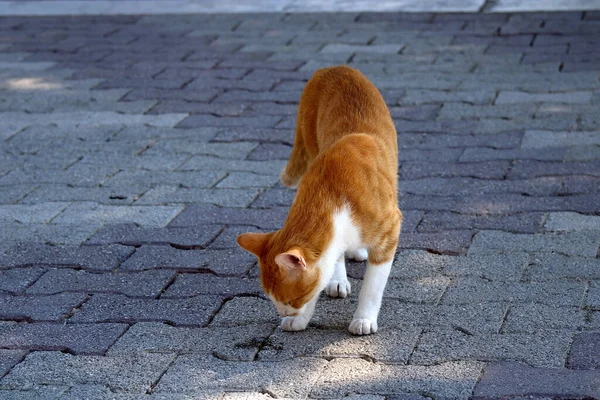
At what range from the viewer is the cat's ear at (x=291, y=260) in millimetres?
3195

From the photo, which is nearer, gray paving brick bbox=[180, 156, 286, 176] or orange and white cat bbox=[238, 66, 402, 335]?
orange and white cat bbox=[238, 66, 402, 335]

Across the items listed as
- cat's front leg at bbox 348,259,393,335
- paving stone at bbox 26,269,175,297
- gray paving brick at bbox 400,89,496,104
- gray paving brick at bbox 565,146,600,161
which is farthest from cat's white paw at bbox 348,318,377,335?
gray paving brick at bbox 400,89,496,104

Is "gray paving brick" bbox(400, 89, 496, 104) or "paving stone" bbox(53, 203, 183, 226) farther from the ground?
"paving stone" bbox(53, 203, 183, 226)

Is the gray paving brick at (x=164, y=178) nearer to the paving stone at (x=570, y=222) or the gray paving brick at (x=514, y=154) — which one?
the gray paving brick at (x=514, y=154)

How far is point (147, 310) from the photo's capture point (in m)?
3.93

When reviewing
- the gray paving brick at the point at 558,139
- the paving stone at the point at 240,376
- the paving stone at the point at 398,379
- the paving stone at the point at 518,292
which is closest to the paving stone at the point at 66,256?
the paving stone at the point at 240,376

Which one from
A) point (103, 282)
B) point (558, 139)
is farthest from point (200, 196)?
point (558, 139)

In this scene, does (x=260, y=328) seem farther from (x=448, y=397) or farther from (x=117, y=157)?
(x=117, y=157)

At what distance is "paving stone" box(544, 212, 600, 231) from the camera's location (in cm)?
442

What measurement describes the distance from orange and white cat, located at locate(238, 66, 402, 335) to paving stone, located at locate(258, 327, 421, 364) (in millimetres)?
52

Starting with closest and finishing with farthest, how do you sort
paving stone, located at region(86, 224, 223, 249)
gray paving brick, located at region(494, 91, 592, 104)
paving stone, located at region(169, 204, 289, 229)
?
paving stone, located at region(86, 224, 223, 249) → paving stone, located at region(169, 204, 289, 229) → gray paving brick, located at region(494, 91, 592, 104)

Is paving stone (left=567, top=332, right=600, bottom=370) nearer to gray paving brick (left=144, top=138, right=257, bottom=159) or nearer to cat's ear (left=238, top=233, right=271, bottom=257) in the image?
cat's ear (left=238, top=233, right=271, bottom=257)

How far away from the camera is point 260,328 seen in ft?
12.3

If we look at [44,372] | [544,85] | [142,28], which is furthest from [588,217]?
[142,28]
